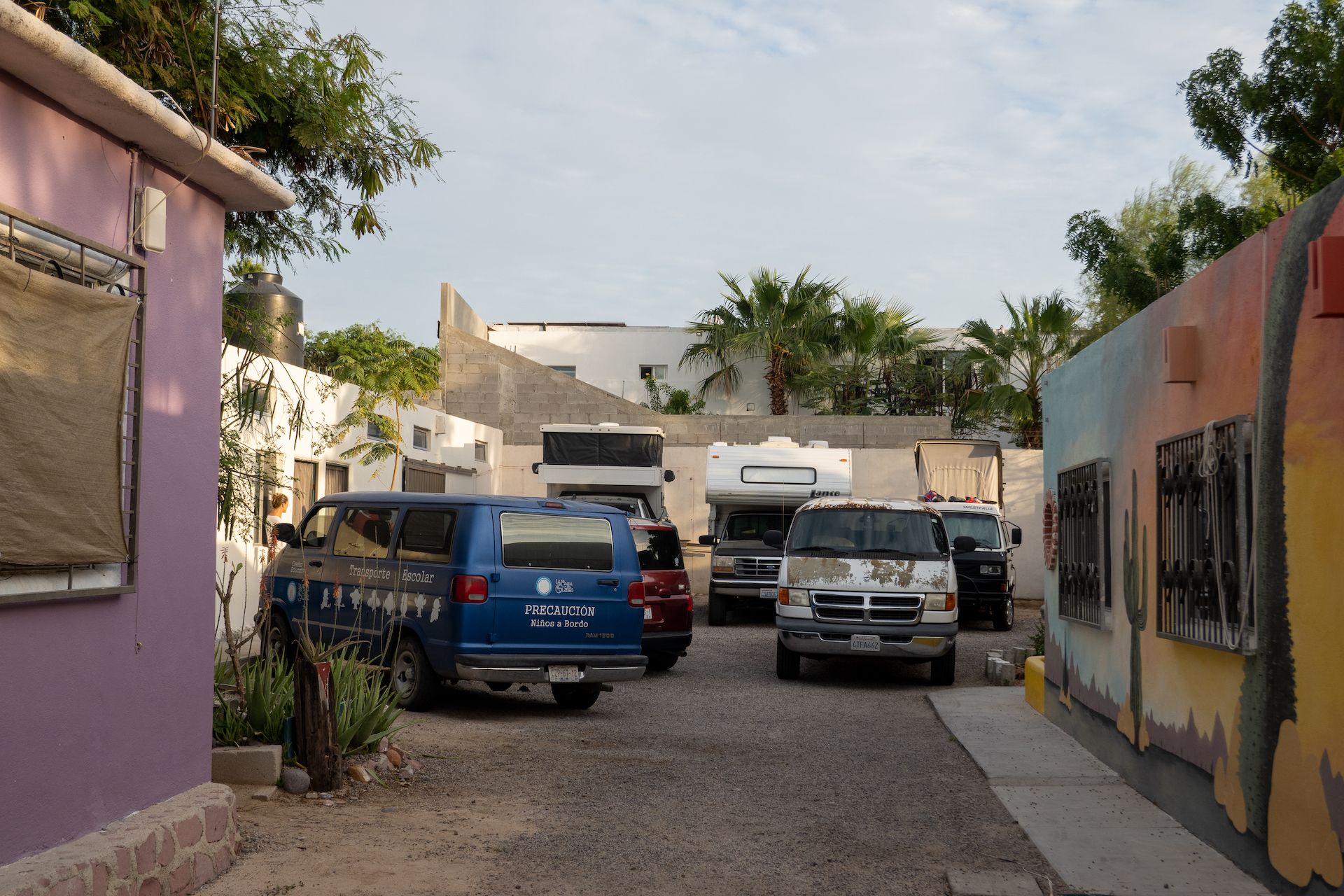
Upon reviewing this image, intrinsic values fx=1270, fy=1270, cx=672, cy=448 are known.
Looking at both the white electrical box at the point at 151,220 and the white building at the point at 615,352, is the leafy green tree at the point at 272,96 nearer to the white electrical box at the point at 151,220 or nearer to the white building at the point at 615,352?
the white electrical box at the point at 151,220

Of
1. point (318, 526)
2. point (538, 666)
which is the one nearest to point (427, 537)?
point (538, 666)

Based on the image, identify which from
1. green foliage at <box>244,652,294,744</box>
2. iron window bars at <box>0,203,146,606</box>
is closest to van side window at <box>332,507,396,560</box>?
green foliage at <box>244,652,294,744</box>

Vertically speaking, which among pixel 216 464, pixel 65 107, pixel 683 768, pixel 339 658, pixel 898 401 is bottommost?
pixel 683 768

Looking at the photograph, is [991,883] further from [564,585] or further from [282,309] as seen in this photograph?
[282,309]

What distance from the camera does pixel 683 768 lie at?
30.4 ft

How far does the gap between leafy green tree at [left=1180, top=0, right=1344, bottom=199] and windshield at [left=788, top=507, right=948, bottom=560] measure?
28.4 feet

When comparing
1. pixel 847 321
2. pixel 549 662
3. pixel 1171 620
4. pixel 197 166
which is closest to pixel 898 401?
pixel 847 321

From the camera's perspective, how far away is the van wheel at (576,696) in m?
12.0

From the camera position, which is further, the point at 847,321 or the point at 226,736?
the point at 847,321

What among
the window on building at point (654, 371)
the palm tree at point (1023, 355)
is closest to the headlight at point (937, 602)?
the palm tree at point (1023, 355)

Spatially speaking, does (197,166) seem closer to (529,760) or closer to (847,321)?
(529,760)

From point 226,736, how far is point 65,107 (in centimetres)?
410

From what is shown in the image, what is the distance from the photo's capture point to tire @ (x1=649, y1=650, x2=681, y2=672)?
15.2 metres

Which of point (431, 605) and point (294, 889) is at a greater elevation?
point (431, 605)
